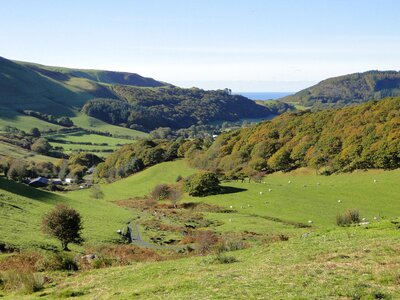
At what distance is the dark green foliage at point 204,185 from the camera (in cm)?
10056

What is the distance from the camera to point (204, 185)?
10069 cm

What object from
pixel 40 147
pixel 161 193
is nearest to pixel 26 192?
pixel 161 193

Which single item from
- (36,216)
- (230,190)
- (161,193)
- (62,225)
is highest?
(62,225)

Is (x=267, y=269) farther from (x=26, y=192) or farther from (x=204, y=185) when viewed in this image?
(x=204, y=185)

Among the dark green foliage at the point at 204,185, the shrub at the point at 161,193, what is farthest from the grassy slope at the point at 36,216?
the dark green foliage at the point at 204,185

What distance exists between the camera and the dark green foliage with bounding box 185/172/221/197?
100562 millimetres

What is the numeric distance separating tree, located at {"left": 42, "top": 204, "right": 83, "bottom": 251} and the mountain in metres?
67.5

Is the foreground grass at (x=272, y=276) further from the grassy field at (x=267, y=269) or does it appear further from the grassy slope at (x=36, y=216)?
the grassy slope at (x=36, y=216)

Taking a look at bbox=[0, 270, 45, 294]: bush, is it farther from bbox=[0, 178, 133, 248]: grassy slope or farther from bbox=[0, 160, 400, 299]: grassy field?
bbox=[0, 178, 133, 248]: grassy slope

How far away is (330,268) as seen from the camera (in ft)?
67.4

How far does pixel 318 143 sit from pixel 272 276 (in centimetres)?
9788

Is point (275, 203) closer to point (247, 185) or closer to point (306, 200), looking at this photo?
point (306, 200)

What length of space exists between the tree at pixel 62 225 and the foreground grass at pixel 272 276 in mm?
22209

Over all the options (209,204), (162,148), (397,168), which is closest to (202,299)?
(209,204)
